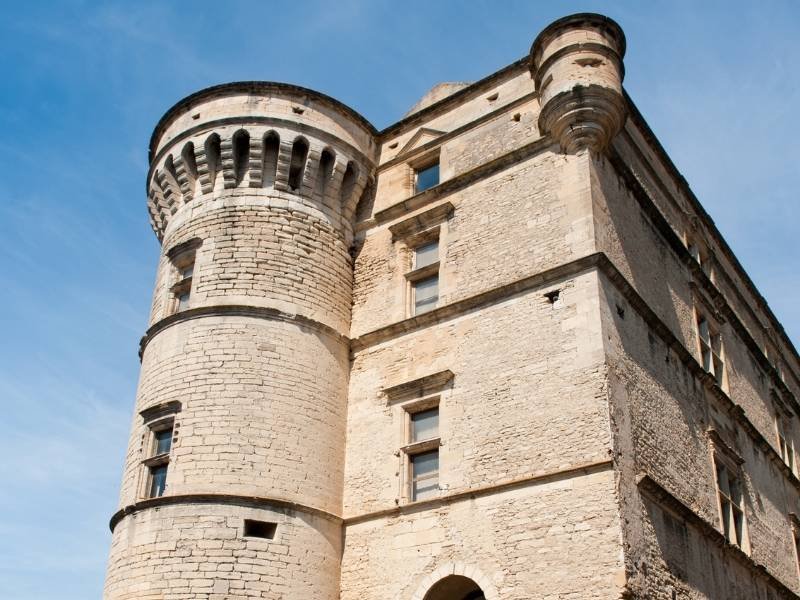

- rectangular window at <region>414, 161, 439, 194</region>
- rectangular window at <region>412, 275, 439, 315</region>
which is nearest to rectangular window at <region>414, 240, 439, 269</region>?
rectangular window at <region>412, 275, 439, 315</region>

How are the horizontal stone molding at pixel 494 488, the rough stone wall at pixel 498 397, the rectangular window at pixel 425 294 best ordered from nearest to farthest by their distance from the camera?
the horizontal stone molding at pixel 494 488 → the rough stone wall at pixel 498 397 → the rectangular window at pixel 425 294

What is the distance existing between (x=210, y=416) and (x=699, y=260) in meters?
11.6

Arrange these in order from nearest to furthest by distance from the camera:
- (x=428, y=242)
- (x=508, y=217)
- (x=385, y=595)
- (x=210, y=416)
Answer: (x=385, y=595)
(x=210, y=416)
(x=508, y=217)
(x=428, y=242)

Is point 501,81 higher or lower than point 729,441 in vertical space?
higher

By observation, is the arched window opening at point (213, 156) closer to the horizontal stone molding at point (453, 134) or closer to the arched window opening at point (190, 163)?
the arched window opening at point (190, 163)

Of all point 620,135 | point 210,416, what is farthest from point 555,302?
point 210,416

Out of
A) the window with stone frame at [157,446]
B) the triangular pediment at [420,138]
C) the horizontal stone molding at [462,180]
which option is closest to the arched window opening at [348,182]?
the horizontal stone molding at [462,180]

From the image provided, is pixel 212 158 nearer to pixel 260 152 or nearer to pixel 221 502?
pixel 260 152

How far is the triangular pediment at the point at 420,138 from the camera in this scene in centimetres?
1850

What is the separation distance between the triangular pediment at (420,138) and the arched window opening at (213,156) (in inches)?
144

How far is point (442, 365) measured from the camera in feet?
50.1

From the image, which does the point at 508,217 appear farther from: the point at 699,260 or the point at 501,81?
the point at 699,260

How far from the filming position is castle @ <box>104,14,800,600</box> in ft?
43.6

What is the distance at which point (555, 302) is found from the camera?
1434 cm
